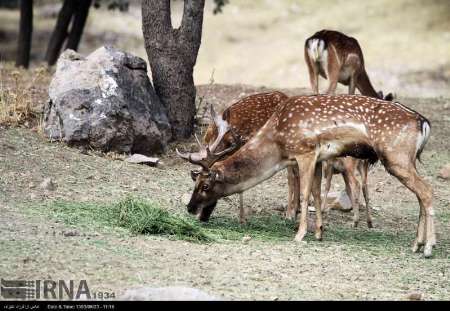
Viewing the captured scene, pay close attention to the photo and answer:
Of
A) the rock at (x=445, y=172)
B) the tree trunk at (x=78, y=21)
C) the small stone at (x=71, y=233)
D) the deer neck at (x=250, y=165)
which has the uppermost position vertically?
the tree trunk at (x=78, y=21)

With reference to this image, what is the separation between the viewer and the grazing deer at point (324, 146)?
9.12 m

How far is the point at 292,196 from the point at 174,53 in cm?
288

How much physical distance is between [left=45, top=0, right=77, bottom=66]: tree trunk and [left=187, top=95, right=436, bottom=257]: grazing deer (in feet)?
29.6

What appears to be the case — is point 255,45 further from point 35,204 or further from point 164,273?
point 164,273

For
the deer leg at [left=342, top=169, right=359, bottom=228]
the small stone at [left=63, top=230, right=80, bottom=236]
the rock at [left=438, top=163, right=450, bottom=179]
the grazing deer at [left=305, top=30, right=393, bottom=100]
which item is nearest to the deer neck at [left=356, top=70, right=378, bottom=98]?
the grazing deer at [left=305, top=30, right=393, bottom=100]

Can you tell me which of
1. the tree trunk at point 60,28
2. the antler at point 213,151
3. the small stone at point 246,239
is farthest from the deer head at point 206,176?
the tree trunk at point 60,28

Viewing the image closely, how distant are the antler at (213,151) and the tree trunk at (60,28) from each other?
8.60 meters

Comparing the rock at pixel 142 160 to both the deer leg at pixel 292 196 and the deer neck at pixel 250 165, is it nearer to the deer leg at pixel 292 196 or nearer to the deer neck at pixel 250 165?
the deer leg at pixel 292 196

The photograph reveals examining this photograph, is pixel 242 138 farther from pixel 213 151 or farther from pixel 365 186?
pixel 365 186

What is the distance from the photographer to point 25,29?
720 inches

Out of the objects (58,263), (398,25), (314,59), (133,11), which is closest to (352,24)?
(398,25)

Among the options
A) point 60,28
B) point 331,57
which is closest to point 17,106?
point 331,57

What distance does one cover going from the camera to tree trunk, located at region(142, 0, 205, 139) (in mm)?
12250

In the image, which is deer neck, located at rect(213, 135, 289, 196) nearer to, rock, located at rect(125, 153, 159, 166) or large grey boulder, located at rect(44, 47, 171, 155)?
rock, located at rect(125, 153, 159, 166)
